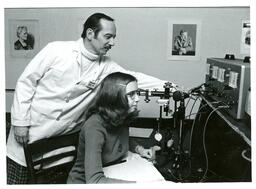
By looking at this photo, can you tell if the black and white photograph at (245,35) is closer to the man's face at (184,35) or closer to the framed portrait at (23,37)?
the man's face at (184,35)

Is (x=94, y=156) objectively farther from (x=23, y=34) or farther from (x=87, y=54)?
(x=23, y=34)

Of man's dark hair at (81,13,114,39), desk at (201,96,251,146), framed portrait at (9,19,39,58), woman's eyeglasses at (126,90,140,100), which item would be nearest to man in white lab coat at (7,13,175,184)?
man's dark hair at (81,13,114,39)

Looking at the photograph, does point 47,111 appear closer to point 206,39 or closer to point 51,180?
point 51,180

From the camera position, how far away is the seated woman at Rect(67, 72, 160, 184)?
1062 mm

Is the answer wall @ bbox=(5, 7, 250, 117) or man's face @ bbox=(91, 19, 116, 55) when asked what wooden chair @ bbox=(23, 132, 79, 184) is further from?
man's face @ bbox=(91, 19, 116, 55)

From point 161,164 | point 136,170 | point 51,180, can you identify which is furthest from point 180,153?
point 51,180

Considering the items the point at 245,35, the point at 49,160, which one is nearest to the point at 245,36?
the point at 245,35

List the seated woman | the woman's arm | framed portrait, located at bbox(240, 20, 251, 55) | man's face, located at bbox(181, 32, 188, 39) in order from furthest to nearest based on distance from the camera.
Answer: man's face, located at bbox(181, 32, 188, 39) < framed portrait, located at bbox(240, 20, 251, 55) < the seated woman < the woman's arm

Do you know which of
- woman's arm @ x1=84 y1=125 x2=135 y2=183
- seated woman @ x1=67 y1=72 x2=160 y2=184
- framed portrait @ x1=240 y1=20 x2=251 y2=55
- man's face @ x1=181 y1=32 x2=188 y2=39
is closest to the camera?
woman's arm @ x1=84 y1=125 x2=135 y2=183

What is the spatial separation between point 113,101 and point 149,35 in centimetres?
61

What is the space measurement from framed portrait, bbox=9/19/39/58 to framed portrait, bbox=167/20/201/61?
0.65 m

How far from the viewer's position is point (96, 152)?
0.98 metres

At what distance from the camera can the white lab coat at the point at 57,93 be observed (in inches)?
50.8

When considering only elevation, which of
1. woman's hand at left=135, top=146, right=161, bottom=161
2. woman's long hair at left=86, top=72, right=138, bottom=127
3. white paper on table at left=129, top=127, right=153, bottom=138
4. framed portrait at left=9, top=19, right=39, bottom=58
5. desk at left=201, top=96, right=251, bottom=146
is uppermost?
framed portrait at left=9, top=19, right=39, bottom=58
